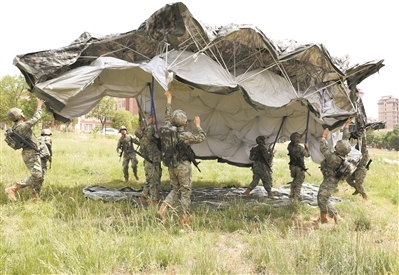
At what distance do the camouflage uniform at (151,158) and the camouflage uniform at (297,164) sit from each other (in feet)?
11.9

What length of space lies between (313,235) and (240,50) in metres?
3.98

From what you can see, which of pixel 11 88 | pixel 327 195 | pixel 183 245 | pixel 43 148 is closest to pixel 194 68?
pixel 183 245

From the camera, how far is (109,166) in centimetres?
1180

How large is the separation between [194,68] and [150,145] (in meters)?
2.07

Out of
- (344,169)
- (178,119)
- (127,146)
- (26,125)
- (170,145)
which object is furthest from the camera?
(127,146)

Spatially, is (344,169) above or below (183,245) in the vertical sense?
above

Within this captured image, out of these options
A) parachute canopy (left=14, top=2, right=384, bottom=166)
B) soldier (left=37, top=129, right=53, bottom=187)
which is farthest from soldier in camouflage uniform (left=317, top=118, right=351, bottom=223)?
soldier (left=37, top=129, right=53, bottom=187)

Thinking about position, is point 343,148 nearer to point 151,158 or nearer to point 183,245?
point 183,245

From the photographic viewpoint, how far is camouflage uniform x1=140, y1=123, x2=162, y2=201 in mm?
6633

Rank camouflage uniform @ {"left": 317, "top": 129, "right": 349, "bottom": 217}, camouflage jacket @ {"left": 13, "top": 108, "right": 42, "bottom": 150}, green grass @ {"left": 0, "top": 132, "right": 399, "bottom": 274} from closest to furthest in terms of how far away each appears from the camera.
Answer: green grass @ {"left": 0, "top": 132, "right": 399, "bottom": 274} → camouflage uniform @ {"left": 317, "top": 129, "right": 349, "bottom": 217} → camouflage jacket @ {"left": 13, "top": 108, "right": 42, "bottom": 150}

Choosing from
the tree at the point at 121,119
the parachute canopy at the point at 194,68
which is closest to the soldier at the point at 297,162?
the parachute canopy at the point at 194,68

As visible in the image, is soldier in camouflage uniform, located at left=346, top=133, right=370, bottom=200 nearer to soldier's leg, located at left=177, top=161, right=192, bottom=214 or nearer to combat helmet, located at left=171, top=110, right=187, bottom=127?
soldier's leg, located at left=177, top=161, right=192, bottom=214

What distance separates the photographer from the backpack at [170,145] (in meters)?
5.07

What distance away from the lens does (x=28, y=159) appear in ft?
20.1
